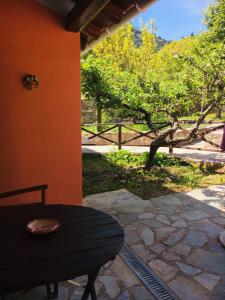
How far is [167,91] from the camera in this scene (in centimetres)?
693

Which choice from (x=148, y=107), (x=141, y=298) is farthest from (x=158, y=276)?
(x=148, y=107)

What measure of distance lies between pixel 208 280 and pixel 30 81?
296cm

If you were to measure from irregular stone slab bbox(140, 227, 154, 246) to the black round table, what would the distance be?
50.7 inches

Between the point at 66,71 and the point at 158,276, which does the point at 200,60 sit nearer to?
the point at 66,71

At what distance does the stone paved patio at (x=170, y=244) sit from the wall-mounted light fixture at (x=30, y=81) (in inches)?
87.5

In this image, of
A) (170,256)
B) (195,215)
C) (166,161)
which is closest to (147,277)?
(170,256)

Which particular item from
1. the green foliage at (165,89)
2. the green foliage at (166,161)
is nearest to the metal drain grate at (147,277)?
the green foliage at (165,89)

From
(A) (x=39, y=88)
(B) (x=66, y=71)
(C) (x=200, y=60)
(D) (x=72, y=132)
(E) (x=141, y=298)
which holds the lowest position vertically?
(E) (x=141, y=298)

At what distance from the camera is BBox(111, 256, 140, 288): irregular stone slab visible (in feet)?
9.20

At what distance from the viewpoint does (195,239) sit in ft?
11.9

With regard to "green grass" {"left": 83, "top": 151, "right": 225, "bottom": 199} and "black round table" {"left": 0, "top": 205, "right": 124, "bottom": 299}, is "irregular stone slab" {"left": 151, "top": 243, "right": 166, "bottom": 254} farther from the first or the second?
"green grass" {"left": 83, "top": 151, "right": 225, "bottom": 199}

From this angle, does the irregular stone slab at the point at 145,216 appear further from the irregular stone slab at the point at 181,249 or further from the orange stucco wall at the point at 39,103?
the orange stucco wall at the point at 39,103

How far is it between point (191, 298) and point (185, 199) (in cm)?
253

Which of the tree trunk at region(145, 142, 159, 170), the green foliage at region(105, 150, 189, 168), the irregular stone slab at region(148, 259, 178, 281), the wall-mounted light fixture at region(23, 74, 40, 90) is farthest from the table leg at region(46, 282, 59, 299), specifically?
the green foliage at region(105, 150, 189, 168)
